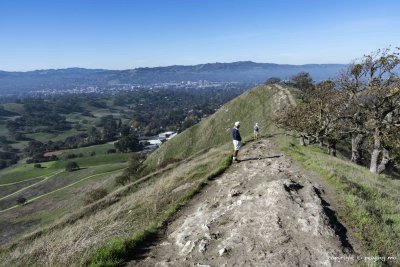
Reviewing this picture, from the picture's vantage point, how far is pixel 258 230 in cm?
1284

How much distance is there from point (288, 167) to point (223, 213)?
29.7 ft

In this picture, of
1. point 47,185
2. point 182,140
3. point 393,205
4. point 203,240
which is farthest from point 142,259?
point 47,185

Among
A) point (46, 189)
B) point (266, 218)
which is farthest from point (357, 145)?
point (46, 189)

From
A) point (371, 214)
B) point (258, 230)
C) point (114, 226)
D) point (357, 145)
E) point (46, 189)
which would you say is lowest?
point (46, 189)

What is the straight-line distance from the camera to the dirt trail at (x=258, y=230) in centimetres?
1114

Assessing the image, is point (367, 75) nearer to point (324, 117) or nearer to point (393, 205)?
point (324, 117)

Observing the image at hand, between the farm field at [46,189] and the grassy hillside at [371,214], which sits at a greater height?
the grassy hillside at [371,214]

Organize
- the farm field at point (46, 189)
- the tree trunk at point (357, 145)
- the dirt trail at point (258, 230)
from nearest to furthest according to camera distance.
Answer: the dirt trail at point (258, 230)
the tree trunk at point (357, 145)
the farm field at point (46, 189)

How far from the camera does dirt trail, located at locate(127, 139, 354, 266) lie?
439 inches

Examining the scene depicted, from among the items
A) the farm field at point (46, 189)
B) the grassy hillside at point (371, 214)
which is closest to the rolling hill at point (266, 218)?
the grassy hillside at point (371, 214)

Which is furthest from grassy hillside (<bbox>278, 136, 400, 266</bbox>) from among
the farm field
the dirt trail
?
the farm field

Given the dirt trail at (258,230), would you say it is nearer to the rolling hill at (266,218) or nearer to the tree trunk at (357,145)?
the rolling hill at (266,218)

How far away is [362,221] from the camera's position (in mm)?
13938

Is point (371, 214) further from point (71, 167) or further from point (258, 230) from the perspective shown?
point (71, 167)
